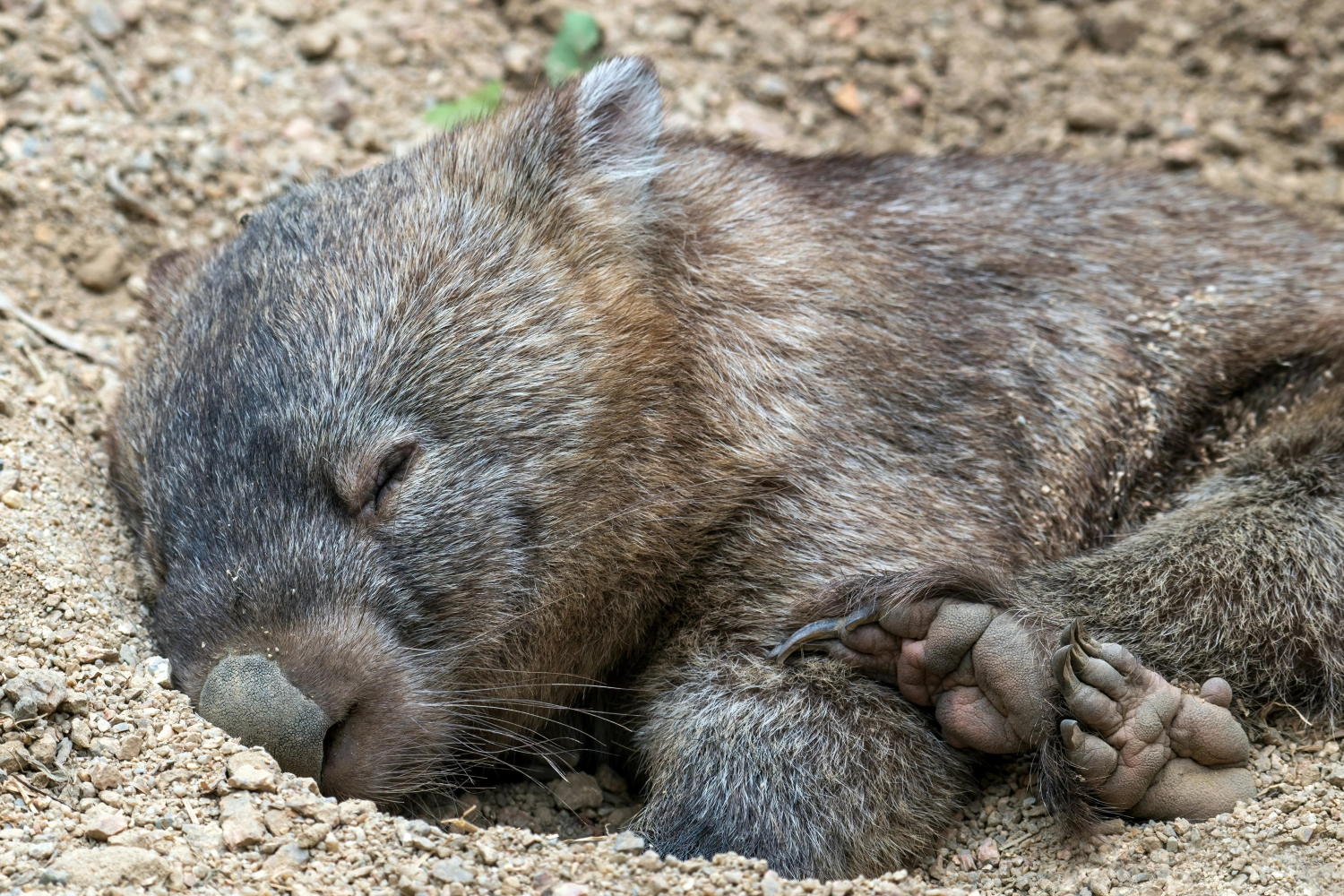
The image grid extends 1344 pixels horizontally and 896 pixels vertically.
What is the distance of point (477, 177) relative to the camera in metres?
4.26

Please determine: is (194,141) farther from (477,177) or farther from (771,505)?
(771,505)

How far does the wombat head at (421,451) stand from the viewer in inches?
142

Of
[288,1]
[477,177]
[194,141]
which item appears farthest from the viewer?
[288,1]

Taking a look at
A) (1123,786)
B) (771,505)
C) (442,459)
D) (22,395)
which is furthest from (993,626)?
(22,395)

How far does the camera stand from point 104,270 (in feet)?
18.0

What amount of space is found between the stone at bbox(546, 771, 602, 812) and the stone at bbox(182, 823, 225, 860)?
126 centimetres

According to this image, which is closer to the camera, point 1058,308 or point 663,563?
point 663,563

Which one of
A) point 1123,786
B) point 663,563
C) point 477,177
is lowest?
point 1123,786

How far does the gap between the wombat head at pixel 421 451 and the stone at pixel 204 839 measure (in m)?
0.28

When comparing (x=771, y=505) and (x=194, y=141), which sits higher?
(x=194, y=141)

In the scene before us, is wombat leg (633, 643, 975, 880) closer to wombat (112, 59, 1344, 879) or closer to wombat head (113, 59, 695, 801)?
wombat (112, 59, 1344, 879)

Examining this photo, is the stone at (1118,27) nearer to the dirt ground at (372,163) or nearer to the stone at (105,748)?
the dirt ground at (372,163)

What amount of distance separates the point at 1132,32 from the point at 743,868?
17.2 ft

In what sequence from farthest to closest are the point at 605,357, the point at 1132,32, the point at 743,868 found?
the point at 1132,32 → the point at 605,357 → the point at 743,868
